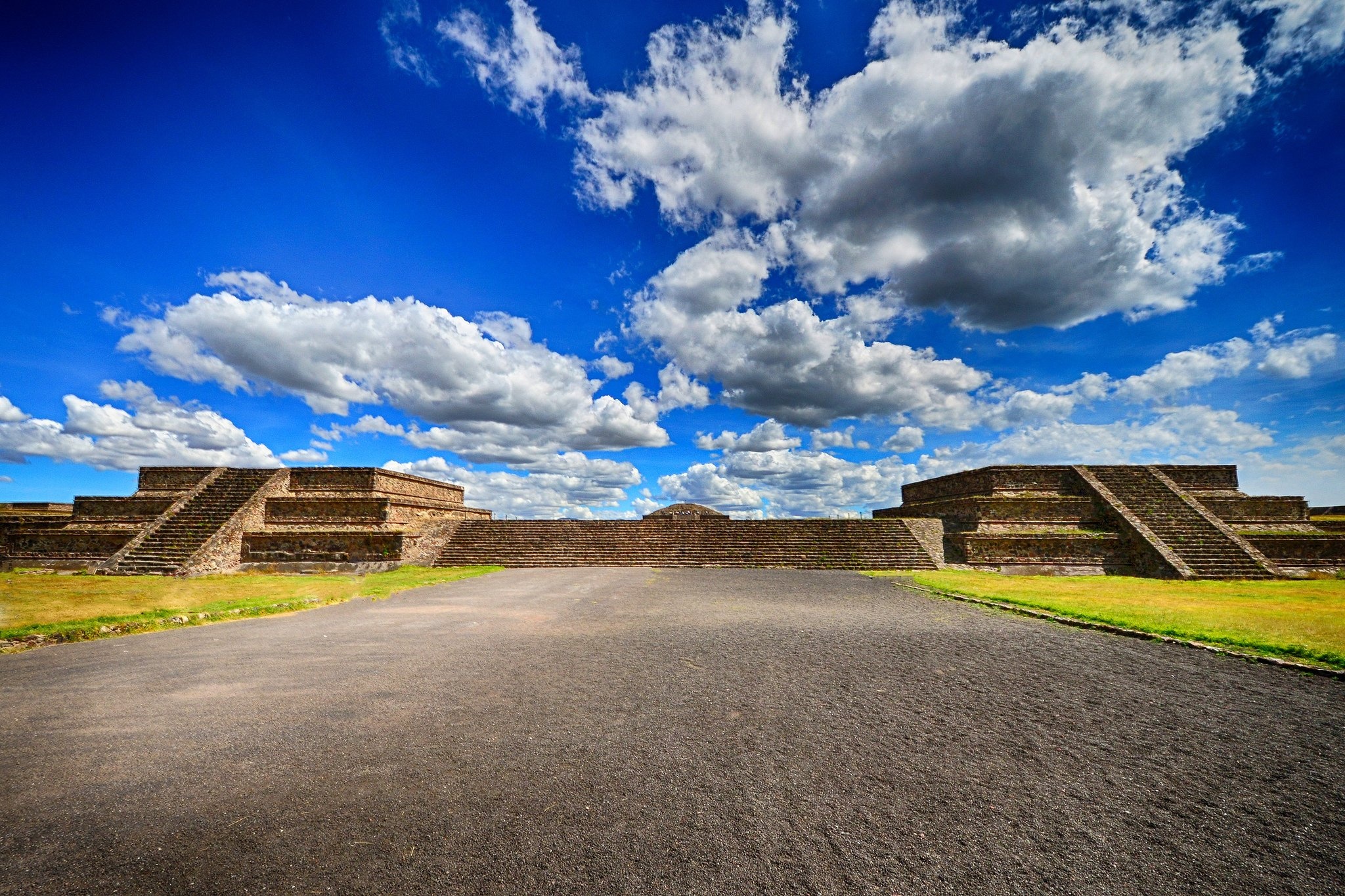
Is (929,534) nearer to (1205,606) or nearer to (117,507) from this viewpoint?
(1205,606)

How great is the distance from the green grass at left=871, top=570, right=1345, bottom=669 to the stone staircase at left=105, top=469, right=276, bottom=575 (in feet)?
85.4

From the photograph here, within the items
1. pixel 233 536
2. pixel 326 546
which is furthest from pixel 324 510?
pixel 233 536

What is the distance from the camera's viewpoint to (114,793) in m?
3.65

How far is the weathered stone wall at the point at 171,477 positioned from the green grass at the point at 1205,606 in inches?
1298

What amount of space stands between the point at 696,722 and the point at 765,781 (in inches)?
47.0

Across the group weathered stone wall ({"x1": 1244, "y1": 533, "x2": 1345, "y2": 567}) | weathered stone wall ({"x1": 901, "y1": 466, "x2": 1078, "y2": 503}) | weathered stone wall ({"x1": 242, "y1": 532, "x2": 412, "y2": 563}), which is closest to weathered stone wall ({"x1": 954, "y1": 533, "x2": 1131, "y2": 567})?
weathered stone wall ({"x1": 901, "y1": 466, "x2": 1078, "y2": 503})

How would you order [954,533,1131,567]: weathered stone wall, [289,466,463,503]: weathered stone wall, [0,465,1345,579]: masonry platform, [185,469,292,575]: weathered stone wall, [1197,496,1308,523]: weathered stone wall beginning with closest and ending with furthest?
[185,469,292,575]: weathered stone wall, [0,465,1345,579]: masonry platform, [954,533,1131,567]: weathered stone wall, [1197,496,1308,523]: weathered stone wall, [289,466,463,503]: weathered stone wall

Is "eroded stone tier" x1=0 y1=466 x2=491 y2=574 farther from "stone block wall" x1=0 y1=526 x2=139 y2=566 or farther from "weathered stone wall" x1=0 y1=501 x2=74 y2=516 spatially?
"weathered stone wall" x1=0 y1=501 x2=74 y2=516

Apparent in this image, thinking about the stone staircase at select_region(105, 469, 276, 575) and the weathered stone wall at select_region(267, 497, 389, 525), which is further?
the weathered stone wall at select_region(267, 497, 389, 525)

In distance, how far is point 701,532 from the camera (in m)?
26.7

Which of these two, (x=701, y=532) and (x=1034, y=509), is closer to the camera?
(x=1034, y=509)

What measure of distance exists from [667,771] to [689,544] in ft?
71.5

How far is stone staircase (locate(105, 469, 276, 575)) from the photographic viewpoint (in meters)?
18.8

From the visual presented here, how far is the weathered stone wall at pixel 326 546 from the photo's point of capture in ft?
72.1
